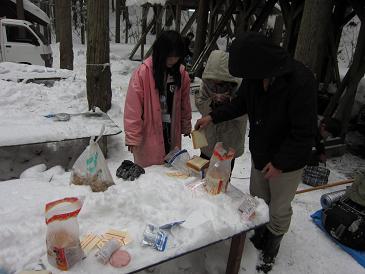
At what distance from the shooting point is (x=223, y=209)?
1.78 m

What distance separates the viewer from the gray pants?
2006mm

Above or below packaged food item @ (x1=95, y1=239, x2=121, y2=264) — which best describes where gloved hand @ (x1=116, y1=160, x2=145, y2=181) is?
above

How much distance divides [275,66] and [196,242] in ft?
3.32

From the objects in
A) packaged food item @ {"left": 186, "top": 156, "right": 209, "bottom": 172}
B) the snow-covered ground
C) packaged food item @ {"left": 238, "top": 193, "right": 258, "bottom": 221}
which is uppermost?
packaged food item @ {"left": 186, "top": 156, "right": 209, "bottom": 172}

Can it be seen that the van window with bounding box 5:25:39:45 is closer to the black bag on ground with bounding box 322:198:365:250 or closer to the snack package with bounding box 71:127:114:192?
the snack package with bounding box 71:127:114:192

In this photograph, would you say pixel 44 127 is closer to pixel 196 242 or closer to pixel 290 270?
pixel 196 242

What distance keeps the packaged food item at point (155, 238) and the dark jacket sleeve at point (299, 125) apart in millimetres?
819

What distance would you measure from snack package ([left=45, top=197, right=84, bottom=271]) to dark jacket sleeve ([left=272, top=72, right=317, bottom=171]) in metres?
1.20

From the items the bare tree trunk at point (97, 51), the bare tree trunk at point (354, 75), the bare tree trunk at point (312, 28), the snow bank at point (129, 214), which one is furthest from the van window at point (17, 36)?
the bare tree trunk at point (354, 75)

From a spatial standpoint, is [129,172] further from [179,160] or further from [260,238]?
[260,238]

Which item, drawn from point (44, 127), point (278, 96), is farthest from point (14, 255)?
point (44, 127)

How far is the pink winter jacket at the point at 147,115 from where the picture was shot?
2.28 m

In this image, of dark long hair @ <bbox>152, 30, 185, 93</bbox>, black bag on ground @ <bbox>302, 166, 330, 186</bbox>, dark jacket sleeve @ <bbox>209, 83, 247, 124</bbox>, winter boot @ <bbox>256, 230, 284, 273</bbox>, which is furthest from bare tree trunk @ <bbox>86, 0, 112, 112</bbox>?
winter boot @ <bbox>256, 230, 284, 273</bbox>

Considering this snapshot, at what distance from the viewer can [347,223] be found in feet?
8.13
